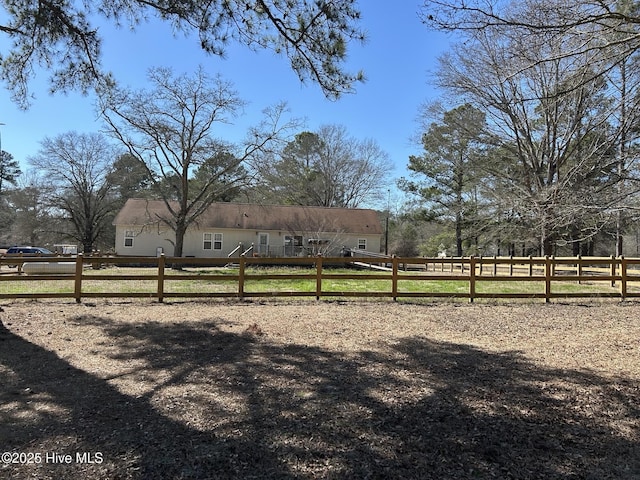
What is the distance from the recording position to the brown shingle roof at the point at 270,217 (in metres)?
29.4

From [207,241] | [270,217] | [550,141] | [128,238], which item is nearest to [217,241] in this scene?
[207,241]

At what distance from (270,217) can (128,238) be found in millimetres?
9660

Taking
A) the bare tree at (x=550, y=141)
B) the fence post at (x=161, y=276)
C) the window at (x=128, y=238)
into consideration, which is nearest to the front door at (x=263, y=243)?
the window at (x=128, y=238)

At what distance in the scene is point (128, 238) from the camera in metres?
29.0

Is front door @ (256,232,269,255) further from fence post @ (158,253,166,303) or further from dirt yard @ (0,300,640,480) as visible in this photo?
dirt yard @ (0,300,640,480)

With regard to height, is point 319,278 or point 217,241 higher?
point 217,241

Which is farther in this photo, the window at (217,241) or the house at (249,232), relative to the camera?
the window at (217,241)

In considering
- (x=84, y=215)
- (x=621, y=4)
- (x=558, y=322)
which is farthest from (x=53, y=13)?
(x=84, y=215)

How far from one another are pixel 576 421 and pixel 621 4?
5.17m

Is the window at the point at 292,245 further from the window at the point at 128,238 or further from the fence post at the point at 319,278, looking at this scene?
the fence post at the point at 319,278

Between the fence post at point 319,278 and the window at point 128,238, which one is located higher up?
the window at point 128,238

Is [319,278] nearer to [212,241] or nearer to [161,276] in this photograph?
[161,276]

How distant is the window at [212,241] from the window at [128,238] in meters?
4.65

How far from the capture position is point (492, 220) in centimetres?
2197
